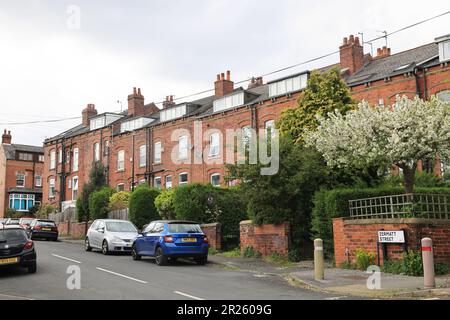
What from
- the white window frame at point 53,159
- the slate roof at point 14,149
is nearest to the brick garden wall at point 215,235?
the white window frame at point 53,159

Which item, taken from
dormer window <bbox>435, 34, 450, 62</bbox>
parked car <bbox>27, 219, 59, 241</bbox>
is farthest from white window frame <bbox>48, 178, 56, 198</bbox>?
dormer window <bbox>435, 34, 450, 62</bbox>

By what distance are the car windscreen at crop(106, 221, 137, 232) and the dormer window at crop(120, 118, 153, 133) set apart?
22804 millimetres

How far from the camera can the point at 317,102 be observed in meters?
20.5

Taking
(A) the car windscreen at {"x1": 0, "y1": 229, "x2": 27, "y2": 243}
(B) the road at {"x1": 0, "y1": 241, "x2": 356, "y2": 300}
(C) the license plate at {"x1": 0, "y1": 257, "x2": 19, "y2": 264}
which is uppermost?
(A) the car windscreen at {"x1": 0, "y1": 229, "x2": 27, "y2": 243}

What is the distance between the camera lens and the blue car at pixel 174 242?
1677 centimetres

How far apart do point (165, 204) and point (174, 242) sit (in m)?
9.15

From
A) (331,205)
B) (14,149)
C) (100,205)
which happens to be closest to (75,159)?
(100,205)

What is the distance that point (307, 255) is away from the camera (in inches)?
717

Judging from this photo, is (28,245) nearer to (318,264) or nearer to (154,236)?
(154,236)

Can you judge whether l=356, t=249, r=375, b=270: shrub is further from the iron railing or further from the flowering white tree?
the flowering white tree

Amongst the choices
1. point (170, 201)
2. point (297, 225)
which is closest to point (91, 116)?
point (170, 201)

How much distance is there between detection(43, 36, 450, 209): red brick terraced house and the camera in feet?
88.3
